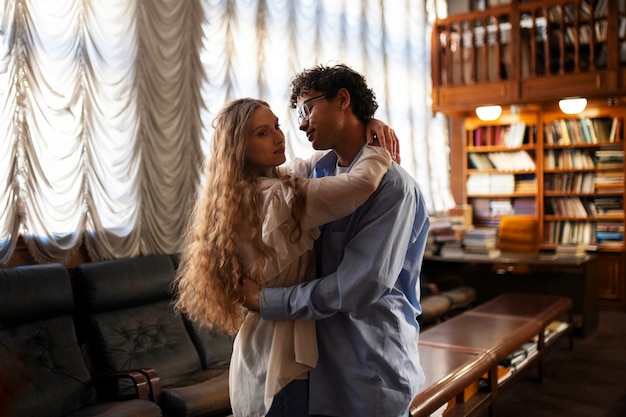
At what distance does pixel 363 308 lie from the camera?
160cm

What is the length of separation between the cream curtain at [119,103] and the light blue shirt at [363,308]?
7.73 ft

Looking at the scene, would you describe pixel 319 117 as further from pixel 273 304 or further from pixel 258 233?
pixel 273 304

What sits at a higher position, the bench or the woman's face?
the woman's face

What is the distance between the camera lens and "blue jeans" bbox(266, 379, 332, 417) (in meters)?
1.60

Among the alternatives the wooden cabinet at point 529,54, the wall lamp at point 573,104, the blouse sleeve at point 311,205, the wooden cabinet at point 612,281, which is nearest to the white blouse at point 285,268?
the blouse sleeve at point 311,205

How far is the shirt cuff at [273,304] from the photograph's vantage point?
5.04ft

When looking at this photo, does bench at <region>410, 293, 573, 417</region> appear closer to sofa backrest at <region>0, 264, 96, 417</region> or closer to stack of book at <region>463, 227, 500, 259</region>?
stack of book at <region>463, 227, 500, 259</region>

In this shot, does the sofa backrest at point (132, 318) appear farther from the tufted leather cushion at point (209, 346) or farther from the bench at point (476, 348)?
the bench at point (476, 348)

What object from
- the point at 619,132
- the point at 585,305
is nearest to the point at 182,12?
the point at 585,305

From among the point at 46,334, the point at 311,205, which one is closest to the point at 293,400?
the point at 311,205

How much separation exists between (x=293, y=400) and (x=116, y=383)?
1943 millimetres

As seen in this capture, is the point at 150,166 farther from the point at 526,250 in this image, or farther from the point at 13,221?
the point at 526,250

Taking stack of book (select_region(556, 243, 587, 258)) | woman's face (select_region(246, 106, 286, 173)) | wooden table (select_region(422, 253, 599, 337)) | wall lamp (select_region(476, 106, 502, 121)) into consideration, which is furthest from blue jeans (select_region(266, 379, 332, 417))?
wall lamp (select_region(476, 106, 502, 121))

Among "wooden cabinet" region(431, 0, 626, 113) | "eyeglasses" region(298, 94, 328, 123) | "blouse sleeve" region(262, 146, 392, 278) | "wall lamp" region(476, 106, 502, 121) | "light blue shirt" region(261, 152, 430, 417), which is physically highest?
"wooden cabinet" region(431, 0, 626, 113)
